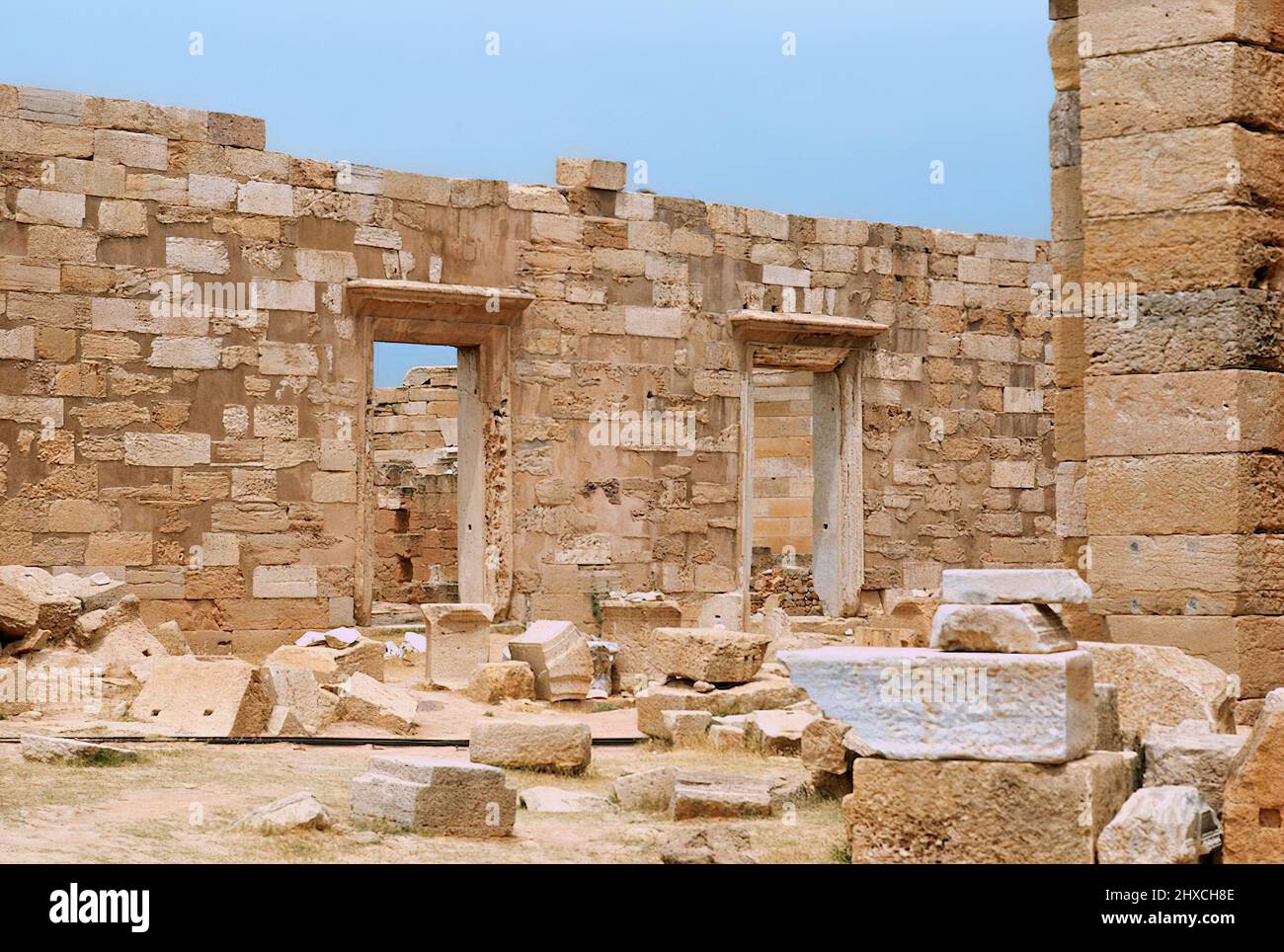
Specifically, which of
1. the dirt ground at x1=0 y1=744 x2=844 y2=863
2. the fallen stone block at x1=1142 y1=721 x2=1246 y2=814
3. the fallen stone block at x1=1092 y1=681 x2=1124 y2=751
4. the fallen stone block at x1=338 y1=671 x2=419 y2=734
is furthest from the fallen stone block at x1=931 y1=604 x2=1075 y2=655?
the fallen stone block at x1=338 y1=671 x2=419 y2=734

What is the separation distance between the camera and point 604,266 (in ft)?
49.2

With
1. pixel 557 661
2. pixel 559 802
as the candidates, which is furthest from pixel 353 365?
pixel 559 802

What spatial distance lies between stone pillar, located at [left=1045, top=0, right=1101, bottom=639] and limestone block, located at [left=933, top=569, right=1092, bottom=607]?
11.2 ft

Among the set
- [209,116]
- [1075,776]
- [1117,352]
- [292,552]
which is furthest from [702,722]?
[209,116]

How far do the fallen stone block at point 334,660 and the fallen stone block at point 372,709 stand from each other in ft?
1.67

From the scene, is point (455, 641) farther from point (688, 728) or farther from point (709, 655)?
point (688, 728)

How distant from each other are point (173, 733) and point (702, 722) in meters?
2.98

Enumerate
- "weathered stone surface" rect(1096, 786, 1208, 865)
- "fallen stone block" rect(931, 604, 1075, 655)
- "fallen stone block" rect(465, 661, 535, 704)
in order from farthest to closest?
1. "fallen stone block" rect(465, 661, 535, 704)
2. "fallen stone block" rect(931, 604, 1075, 655)
3. "weathered stone surface" rect(1096, 786, 1208, 865)

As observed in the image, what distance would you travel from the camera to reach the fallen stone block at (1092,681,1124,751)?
6266 mm

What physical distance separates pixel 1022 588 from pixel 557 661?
20.9 ft

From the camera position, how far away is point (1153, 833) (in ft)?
17.8

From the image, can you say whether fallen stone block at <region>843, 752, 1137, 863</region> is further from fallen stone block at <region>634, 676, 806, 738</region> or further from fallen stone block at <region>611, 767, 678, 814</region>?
fallen stone block at <region>634, 676, 806, 738</region>

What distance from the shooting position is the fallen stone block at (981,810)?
5508 millimetres

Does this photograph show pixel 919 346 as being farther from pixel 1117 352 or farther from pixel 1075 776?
pixel 1075 776
